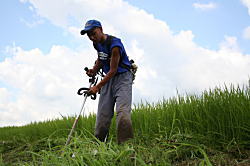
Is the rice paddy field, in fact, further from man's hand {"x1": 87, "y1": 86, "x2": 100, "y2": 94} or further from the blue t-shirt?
the blue t-shirt

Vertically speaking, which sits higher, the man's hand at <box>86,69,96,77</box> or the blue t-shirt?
the blue t-shirt

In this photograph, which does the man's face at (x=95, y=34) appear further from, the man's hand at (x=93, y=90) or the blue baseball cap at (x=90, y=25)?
the man's hand at (x=93, y=90)

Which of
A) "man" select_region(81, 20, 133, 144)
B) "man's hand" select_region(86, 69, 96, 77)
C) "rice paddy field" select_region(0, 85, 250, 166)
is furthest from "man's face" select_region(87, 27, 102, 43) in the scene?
"rice paddy field" select_region(0, 85, 250, 166)

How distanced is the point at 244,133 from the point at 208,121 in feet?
1.42

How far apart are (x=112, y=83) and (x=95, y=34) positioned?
70cm

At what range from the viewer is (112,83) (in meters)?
3.82

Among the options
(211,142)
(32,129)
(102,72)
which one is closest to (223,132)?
(211,142)

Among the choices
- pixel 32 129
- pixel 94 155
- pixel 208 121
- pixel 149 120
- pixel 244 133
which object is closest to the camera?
pixel 94 155

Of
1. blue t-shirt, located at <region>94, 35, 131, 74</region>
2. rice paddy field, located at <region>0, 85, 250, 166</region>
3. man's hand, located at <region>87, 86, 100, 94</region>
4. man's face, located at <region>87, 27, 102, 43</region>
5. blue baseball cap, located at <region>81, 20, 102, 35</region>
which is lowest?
rice paddy field, located at <region>0, 85, 250, 166</region>

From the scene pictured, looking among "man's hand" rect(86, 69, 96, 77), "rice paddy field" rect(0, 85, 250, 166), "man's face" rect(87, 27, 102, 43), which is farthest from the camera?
"man's hand" rect(86, 69, 96, 77)

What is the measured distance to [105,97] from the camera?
12.6 ft

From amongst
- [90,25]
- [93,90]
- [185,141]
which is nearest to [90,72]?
[93,90]

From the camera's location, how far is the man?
351 cm

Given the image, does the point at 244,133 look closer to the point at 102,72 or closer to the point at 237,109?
the point at 237,109
